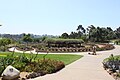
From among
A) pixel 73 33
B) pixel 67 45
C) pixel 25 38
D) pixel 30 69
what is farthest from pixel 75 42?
pixel 73 33

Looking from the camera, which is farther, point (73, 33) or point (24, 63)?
point (73, 33)

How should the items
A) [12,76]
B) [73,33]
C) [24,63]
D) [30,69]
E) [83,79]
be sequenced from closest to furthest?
1. [12,76]
2. [83,79]
3. [30,69]
4. [24,63]
5. [73,33]

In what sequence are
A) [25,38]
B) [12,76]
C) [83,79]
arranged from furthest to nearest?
[25,38], [83,79], [12,76]

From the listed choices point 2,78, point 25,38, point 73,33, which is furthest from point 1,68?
point 73,33

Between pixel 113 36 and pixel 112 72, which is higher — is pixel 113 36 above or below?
above

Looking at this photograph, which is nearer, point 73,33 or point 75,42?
point 75,42

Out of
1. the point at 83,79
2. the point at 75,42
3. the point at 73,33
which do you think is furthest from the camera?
the point at 73,33

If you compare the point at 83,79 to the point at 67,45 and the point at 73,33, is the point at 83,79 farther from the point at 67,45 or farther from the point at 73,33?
the point at 73,33

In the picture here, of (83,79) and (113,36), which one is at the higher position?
(113,36)

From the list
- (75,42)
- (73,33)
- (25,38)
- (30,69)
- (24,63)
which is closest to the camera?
(30,69)

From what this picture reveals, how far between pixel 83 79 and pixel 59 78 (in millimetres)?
1319

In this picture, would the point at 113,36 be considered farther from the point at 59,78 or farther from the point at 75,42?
→ the point at 59,78

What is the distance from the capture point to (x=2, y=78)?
507 inches

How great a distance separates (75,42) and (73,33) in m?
47.5
